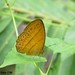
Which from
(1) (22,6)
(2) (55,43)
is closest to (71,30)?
(2) (55,43)

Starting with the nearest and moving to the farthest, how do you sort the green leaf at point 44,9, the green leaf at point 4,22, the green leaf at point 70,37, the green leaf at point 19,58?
the green leaf at point 19,58, the green leaf at point 70,37, the green leaf at point 4,22, the green leaf at point 44,9

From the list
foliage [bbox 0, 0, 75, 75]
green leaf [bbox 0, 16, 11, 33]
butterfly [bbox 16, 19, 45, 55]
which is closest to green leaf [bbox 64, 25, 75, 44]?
foliage [bbox 0, 0, 75, 75]

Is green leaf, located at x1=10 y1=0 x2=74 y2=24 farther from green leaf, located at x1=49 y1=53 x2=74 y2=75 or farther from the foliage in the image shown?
green leaf, located at x1=49 y1=53 x2=74 y2=75

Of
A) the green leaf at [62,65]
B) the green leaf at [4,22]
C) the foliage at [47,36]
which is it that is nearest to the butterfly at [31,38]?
the foliage at [47,36]

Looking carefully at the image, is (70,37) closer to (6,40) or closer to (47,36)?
(47,36)

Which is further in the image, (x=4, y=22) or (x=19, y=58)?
(x=4, y=22)

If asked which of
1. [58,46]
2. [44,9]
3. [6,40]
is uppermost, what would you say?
[58,46]

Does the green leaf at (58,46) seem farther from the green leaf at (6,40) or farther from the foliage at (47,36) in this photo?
the green leaf at (6,40)

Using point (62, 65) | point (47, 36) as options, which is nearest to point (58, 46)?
point (62, 65)

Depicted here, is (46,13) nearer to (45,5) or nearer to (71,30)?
(45,5)
